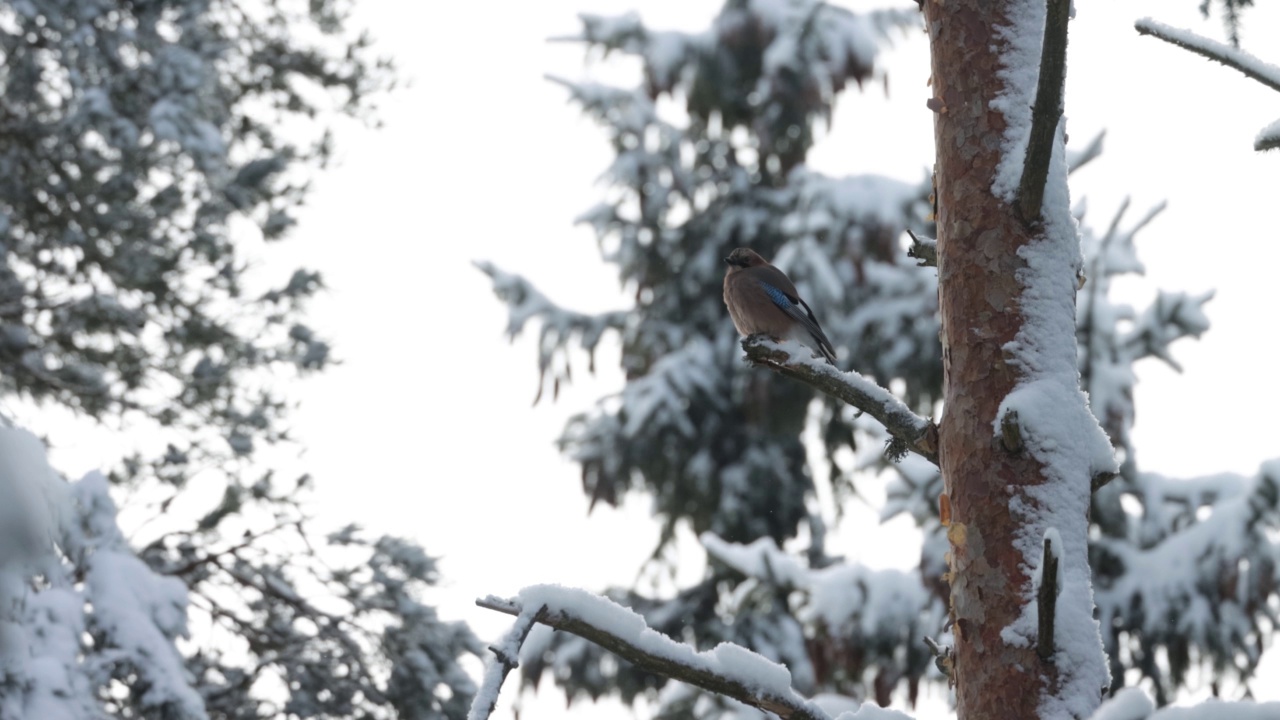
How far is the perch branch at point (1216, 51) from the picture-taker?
205 centimetres

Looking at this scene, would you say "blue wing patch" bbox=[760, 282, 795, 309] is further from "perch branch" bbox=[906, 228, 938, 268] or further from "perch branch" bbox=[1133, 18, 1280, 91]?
"perch branch" bbox=[1133, 18, 1280, 91]

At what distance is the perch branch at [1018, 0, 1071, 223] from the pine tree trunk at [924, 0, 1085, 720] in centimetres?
6

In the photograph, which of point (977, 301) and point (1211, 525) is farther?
point (1211, 525)

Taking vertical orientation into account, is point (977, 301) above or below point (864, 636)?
below

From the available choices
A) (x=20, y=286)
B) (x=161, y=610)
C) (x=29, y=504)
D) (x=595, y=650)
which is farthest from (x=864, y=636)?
(x=29, y=504)

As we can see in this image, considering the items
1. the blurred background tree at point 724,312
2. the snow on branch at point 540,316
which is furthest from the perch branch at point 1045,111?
the snow on branch at point 540,316

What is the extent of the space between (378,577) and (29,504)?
7.20m

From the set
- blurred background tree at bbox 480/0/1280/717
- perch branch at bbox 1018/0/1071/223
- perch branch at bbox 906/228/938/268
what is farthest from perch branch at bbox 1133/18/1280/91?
blurred background tree at bbox 480/0/1280/717

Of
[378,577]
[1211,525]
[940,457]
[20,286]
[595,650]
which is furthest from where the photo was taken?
[595,650]

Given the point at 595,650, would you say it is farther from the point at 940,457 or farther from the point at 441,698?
the point at 940,457

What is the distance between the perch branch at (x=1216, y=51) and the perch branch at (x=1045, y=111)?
131 millimetres

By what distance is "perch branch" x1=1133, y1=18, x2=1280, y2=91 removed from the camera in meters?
2.05

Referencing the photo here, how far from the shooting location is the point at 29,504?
3.32ft

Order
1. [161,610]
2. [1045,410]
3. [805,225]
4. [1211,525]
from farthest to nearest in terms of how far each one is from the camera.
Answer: [805,225]
[1211,525]
[161,610]
[1045,410]
